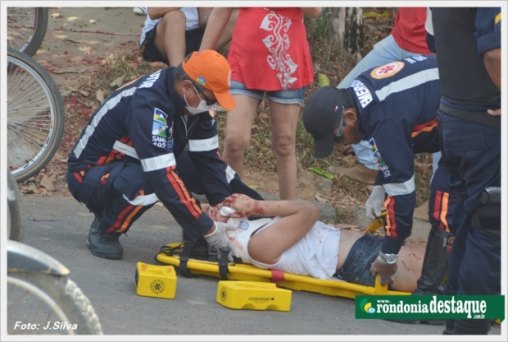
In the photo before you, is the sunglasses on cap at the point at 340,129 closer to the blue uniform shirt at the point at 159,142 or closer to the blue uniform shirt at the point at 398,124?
the blue uniform shirt at the point at 398,124

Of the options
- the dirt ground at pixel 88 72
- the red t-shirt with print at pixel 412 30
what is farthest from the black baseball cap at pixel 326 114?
the dirt ground at pixel 88 72

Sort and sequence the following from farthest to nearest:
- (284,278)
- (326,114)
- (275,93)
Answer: (275,93) → (284,278) → (326,114)

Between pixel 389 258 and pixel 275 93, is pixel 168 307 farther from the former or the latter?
pixel 275 93

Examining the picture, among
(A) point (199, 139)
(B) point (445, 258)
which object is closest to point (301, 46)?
(A) point (199, 139)

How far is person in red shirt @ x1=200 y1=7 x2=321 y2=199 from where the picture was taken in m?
6.46

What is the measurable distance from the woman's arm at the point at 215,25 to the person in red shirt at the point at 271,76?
10.4 inches

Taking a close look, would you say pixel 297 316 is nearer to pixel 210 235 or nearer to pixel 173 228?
pixel 210 235

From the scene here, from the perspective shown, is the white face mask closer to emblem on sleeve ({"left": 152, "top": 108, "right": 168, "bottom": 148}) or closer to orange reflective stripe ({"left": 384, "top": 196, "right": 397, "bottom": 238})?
emblem on sleeve ({"left": 152, "top": 108, "right": 168, "bottom": 148})

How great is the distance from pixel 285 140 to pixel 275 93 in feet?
0.96

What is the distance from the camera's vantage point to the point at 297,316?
5.29 metres

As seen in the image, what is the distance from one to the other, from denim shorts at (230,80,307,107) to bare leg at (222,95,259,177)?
3cm

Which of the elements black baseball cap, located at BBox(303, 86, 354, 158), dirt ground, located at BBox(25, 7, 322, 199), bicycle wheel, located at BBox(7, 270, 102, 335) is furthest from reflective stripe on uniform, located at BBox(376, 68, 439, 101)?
dirt ground, located at BBox(25, 7, 322, 199)

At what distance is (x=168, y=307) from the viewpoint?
17.1 feet

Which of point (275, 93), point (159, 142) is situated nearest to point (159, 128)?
point (159, 142)
